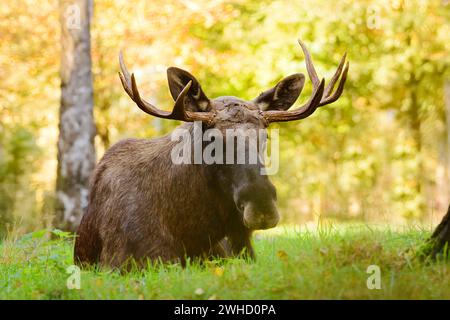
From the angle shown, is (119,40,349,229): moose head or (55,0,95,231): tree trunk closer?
(119,40,349,229): moose head

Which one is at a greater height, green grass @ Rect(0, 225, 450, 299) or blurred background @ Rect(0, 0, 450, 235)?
blurred background @ Rect(0, 0, 450, 235)

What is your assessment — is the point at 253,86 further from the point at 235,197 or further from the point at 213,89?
the point at 235,197

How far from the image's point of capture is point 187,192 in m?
5.82

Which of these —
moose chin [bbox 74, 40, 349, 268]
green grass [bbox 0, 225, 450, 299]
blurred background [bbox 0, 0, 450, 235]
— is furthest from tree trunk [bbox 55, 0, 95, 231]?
green grass [bbox 0, 225, 450, 299]

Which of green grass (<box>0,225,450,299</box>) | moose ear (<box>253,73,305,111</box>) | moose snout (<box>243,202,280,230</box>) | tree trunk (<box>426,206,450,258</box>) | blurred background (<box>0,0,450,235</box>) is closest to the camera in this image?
green grass (<box>0,225,450,299</box>)

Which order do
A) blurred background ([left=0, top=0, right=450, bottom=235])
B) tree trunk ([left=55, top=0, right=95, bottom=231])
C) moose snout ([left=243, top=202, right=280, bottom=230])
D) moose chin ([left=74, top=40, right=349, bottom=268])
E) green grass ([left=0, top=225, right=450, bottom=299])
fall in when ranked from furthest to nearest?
blurred background ([left=0, top=0, right=450, bottom=235])
tree trunk ([left=55, top=0, right=95, bottom=231])
moose chin ([left=74, top=40, right=349, bottom=268])
moose snout ([left=243, top=202, right=280, bottom=230])
green grass ([left=0, top=225, right=450, bottom=299])

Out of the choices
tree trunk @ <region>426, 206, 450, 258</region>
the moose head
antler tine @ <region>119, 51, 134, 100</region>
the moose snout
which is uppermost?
antler tine @ <region>119, 51, 134, 100</region>

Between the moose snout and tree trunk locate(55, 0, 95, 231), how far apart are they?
576 cm

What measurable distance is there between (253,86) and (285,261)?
9406 millimetres

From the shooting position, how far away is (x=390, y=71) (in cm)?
1544

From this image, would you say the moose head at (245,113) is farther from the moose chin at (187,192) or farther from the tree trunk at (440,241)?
the tree trunk at (440,241)

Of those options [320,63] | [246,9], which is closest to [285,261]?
[320,63]

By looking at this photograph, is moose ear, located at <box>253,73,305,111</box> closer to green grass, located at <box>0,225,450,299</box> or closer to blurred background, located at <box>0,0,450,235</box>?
green grass, located at <box>0,225,450,299</box>

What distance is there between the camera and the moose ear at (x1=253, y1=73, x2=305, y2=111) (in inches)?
245
